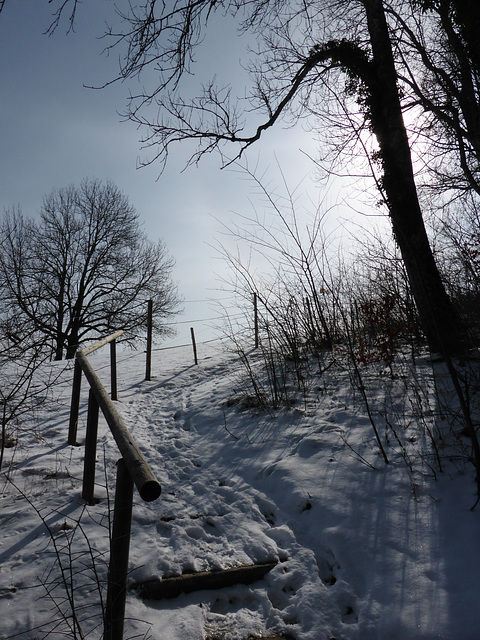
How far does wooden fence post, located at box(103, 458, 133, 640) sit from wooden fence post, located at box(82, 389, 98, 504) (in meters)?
1.59

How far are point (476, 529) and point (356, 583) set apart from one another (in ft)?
2.78

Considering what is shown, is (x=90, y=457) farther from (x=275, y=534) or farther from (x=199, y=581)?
(x=275, y=534)

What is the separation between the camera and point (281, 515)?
3.03 metres

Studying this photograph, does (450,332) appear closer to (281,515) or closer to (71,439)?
(281,515)

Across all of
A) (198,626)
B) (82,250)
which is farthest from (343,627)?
(82,250)

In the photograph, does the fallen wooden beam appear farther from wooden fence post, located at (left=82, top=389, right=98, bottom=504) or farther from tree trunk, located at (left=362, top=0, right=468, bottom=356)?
tree trunk, located at (left=362, top=0, right=468, bottom=356)

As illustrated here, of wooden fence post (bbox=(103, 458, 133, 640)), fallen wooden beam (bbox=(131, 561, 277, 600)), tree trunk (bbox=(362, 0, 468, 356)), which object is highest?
tree trunk (bbox=(362, 0, 468, 356))

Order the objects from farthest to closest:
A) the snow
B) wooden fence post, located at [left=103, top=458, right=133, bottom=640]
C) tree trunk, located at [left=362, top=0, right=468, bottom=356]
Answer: tree trunk, located at [left=362, top=0, right=468, bottom=356] < the snow < wooden fence post, located at [left=103, top=458, right=133, bottom=640]

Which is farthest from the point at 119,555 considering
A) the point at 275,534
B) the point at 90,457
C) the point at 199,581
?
the point at 90,457

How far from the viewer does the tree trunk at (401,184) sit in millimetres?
5242

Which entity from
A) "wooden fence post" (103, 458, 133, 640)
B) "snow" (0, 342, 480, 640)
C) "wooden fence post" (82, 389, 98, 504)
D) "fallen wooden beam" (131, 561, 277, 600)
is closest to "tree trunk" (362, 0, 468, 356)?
"snow" (0, 342, 480, 640)

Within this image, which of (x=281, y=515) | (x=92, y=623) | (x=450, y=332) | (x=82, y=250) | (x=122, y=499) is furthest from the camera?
(x=82, y=250)

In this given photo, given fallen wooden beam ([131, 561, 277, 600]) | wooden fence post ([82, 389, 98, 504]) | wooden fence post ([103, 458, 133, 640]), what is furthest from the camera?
wooden fence post ([82, 389, 98, 504])

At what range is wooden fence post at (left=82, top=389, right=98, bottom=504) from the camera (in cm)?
318
